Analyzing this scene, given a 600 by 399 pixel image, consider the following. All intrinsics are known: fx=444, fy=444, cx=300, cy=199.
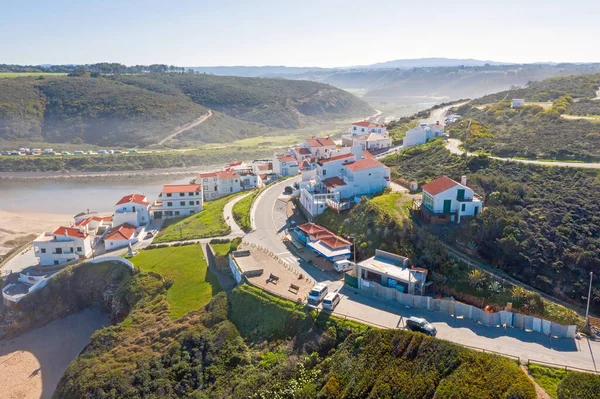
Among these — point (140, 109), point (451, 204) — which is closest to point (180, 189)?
point (451, 204)

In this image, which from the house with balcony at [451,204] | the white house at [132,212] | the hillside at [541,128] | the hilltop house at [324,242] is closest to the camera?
the hilltop house at [324,242]

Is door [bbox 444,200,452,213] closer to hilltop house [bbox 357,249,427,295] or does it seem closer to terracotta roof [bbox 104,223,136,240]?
hilltop house [bbox 357,249,427,295]

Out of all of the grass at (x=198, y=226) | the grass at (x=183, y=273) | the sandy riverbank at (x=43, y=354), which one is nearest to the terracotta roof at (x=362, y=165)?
the grass at (x=198, y=226)

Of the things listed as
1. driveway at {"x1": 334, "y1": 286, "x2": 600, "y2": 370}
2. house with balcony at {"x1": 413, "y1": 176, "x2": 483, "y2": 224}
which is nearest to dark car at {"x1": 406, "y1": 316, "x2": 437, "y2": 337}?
driveway at {"x1": 334, "y1": 286, "x2": 600, "y2": 370}

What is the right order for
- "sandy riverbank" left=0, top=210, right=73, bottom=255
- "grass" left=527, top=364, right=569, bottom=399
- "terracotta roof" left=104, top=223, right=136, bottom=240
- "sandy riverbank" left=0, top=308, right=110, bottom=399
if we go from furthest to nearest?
"sandy riverbank" left=0, top=210, right=73, bottom=255 → "terracotta roof" left=104, top=223, right=136, bottom=240 → "sandy riverbank" left=0, top=308, right=110, bottom=399 → "grass" left=527, top=364, right=569, bottom=399

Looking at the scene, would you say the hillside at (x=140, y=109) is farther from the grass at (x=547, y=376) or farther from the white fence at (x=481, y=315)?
the grass at (x=547, y=376)

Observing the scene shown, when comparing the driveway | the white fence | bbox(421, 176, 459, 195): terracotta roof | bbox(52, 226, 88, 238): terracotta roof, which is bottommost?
bbox(52, 226, 88, 238): terracotta roof

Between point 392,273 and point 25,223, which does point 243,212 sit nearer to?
point 392,273
